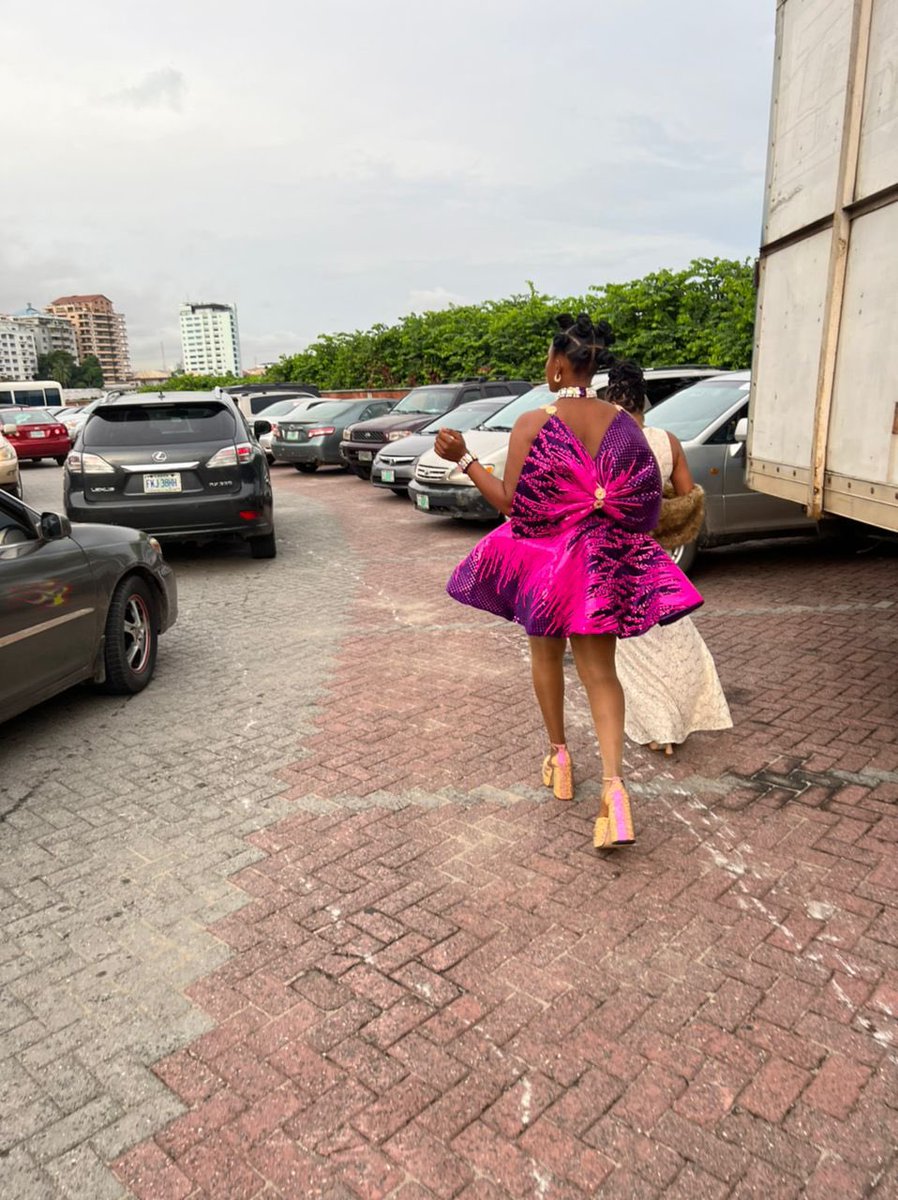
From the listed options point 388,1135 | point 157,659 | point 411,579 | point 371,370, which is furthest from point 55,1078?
point 371,370

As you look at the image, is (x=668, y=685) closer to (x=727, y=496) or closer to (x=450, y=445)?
(x=450, y=445)

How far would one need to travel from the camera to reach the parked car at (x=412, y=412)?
16.3m

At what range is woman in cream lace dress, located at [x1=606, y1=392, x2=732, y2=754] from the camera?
14.1 feet

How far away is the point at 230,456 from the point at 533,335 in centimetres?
1824

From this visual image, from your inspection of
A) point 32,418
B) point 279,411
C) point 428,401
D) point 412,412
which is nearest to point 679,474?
point 412,412

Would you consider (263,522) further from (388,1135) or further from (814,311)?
(388,1135)

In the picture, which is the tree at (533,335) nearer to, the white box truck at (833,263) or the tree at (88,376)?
the white box truck at (833,263)

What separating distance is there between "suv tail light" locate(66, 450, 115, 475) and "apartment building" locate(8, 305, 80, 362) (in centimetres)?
18458

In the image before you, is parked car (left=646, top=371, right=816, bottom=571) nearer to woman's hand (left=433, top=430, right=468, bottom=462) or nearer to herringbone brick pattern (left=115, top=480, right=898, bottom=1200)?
herringbone brick pattern (left=115, top=480, right=898, bottom=1200)

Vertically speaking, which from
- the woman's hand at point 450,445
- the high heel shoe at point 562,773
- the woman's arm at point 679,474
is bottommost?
the high heel shoe at point 562,773

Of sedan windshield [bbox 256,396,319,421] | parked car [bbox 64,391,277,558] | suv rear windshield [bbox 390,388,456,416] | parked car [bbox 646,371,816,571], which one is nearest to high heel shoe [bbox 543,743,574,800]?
parked car [bbox 646,371,816,571]

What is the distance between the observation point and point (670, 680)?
171 inches

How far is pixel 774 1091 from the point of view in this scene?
233 cm

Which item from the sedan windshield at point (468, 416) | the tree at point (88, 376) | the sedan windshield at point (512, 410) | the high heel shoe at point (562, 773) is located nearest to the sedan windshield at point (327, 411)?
the sedan windshield at point (468, 416)
